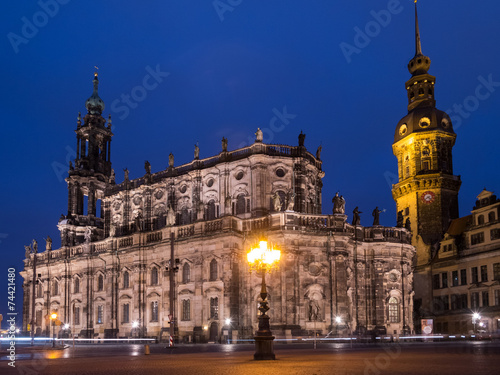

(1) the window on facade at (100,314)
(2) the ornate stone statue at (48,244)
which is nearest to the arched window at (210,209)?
(1) the window on facade at (100,314)

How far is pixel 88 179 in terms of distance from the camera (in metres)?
75.9

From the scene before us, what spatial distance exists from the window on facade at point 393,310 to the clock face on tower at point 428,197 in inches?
922

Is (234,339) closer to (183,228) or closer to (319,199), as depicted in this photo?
(183,228)

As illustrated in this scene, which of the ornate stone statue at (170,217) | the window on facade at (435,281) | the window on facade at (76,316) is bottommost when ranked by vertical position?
the window on facade at (76,316)

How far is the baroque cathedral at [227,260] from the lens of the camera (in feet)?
169

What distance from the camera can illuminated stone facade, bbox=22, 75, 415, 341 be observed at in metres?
51.4

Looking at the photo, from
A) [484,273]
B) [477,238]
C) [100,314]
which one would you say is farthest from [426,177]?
[100,314]

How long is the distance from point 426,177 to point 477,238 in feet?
45.0

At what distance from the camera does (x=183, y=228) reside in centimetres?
5609

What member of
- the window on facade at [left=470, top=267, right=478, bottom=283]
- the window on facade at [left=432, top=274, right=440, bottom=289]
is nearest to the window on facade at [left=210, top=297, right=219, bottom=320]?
the window on facade at [left=470, top=267, right=478, bottom=283]

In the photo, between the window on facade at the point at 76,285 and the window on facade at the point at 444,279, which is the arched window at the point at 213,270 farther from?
the window on facade at the point at 444,279

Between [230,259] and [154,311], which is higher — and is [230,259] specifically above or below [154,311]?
above

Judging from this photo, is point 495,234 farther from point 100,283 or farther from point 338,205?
point 100,283

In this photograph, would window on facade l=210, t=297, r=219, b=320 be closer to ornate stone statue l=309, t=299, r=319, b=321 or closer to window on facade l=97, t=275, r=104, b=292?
ornate stone statue l=309, t=299, r=319, b=321
